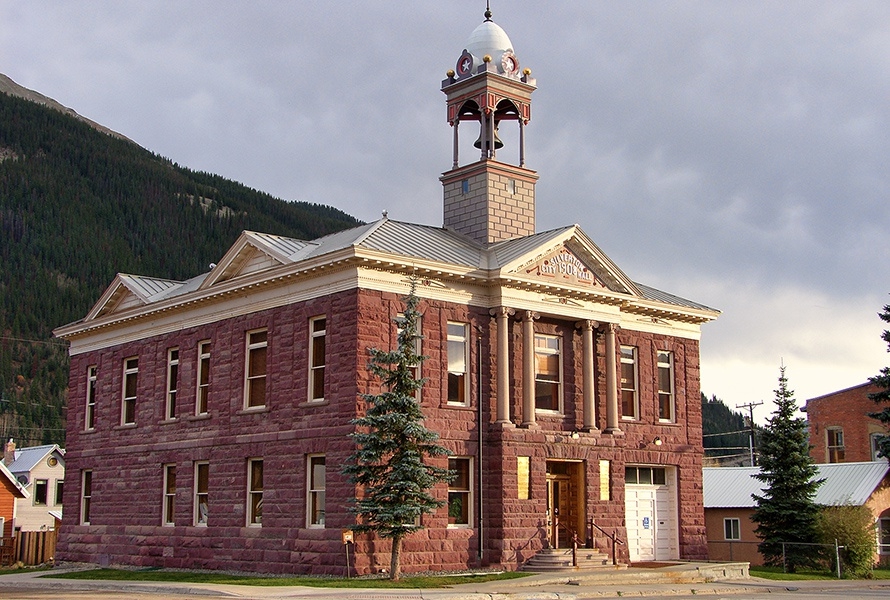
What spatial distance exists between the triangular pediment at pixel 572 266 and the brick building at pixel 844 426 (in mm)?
27211

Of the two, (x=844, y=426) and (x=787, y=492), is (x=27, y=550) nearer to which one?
(x=787, y=492)

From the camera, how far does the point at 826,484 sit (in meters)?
49.2

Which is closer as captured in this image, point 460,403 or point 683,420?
point 460,403

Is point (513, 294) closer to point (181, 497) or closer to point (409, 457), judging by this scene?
point (409, 457)

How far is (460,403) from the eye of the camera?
3453cm

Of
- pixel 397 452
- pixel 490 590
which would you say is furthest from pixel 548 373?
pixel 490 590

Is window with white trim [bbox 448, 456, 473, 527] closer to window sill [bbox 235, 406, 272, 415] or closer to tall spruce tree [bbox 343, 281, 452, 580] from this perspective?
tall spruce tree [bbox 343, 281, 452, 580]

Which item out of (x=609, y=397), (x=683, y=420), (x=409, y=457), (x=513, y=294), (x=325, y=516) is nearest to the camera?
(x=409, y=457)

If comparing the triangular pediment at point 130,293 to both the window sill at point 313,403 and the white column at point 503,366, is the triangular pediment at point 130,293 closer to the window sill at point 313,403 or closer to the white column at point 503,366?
the window sill at point 313,403

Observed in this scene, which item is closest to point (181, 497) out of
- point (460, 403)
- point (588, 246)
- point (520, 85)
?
point (460, 403)

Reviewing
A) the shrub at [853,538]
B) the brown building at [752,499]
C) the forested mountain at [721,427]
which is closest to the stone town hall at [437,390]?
the shrub at [853,538]

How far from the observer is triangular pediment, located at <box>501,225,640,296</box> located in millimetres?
35500

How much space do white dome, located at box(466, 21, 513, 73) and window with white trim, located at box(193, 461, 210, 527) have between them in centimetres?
1679

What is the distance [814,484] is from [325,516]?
1854 centimetres
